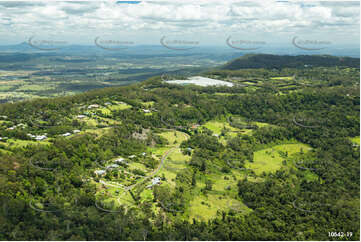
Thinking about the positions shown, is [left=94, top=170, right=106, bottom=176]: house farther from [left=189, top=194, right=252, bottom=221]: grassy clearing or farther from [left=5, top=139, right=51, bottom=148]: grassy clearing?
[left=189, top=194, right=252, bottom=221]: grassy clearing

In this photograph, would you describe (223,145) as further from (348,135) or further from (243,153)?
(348,135)

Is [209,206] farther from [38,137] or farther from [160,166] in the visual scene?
[38,137]

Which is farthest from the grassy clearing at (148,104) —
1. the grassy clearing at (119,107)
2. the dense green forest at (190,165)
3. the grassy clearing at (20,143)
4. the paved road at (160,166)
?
the grassy clearing at (20,143)

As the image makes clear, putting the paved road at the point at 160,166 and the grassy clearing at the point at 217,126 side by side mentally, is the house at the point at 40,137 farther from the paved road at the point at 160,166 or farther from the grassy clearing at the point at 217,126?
the grassy clearing at the point at 217,126

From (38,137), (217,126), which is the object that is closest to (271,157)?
(217,126)

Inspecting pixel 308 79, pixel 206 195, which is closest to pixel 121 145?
pixel 206 195

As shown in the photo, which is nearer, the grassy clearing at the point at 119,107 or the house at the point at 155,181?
the house at the point at 155,181

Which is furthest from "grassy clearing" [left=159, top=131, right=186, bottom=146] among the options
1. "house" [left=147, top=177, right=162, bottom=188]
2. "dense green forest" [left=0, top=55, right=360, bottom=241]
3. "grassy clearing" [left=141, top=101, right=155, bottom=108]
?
"house" [left=147, top=177, right=162, bottom=188]
